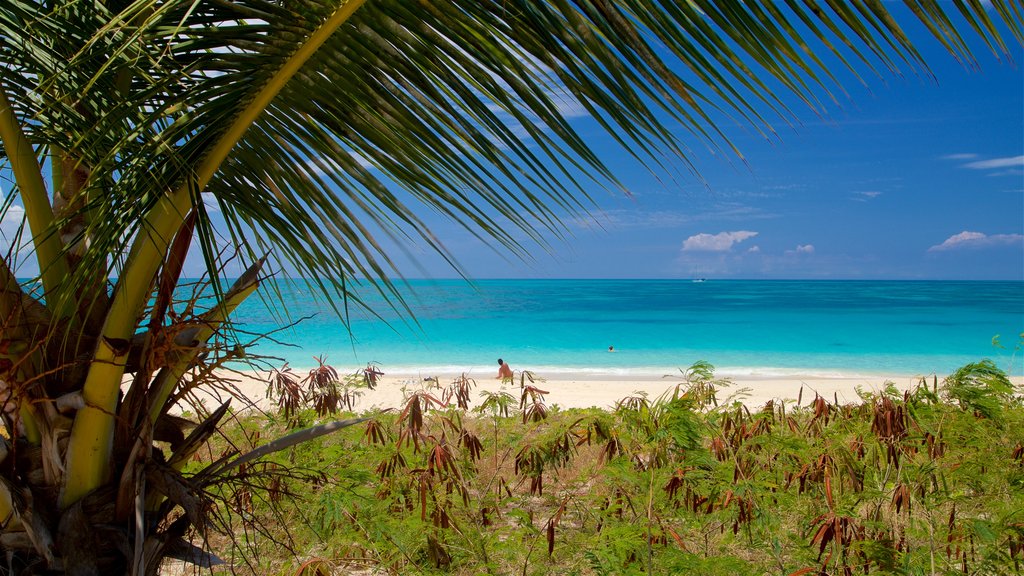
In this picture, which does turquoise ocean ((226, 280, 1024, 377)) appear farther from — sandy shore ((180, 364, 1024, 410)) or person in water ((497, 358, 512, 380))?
person in water ((497, 358, 512, 380))

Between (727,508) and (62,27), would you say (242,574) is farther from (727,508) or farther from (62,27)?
(62,27)

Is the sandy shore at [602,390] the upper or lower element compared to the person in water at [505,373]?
lower

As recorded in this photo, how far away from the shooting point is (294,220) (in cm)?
161

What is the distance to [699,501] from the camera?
130 inches

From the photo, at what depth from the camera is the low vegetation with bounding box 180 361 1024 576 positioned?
253cm

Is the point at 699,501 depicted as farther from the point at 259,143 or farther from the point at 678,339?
the point at 678,339

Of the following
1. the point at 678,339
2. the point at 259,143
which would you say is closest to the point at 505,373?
the point at 259,143

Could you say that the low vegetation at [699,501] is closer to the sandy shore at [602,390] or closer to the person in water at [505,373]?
the person in water at [505,373]

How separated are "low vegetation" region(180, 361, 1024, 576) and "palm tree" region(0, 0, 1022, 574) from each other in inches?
33.8

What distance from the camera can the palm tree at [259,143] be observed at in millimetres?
936

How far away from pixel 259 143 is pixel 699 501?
2.74 meters

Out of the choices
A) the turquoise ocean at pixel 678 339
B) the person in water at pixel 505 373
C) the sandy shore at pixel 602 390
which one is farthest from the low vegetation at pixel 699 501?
the turquoise ocean at pixel 678 339

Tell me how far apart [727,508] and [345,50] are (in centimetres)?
271

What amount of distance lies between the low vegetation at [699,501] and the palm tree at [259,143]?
857 mm
